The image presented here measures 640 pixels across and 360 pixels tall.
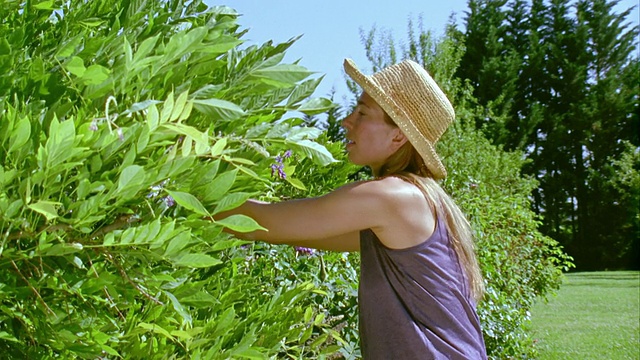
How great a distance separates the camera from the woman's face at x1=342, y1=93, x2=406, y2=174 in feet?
7.23

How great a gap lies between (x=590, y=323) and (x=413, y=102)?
1181 centimetres

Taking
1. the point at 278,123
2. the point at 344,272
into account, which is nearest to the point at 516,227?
the point at 344,272

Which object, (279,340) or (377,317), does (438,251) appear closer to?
(377,317)

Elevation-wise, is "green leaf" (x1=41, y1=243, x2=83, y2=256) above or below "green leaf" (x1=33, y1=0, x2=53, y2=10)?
below

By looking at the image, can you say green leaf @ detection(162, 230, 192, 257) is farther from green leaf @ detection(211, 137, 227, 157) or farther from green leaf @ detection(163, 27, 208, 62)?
green leaf @ detection(163, 27, 208, 62)

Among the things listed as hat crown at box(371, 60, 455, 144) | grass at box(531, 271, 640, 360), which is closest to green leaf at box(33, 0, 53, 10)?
hat crown at box(371, 60, 455, 144)

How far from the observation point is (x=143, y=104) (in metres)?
1.17

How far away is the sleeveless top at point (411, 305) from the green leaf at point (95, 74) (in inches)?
44.3

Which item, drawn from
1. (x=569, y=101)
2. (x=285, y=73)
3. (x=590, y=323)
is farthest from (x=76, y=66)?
(x=569, y=101)

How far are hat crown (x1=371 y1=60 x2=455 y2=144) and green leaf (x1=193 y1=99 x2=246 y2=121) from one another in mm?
1047

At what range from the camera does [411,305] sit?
2109mm

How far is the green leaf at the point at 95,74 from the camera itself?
1.14 meters

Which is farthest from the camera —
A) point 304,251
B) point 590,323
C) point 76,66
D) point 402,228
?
point 590,323

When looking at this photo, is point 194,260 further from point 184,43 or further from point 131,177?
point 184,43
